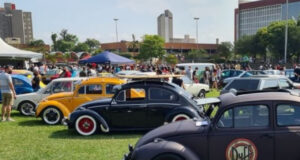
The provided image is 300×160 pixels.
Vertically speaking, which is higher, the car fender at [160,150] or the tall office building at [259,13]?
the tall office building at [259,13]

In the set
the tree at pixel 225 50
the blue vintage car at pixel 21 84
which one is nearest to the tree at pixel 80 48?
the tree at pixel 225 50

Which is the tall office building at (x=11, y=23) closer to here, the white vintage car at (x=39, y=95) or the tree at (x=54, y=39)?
the tree at (x=54, y=39)

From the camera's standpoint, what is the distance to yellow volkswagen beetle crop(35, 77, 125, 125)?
995cm

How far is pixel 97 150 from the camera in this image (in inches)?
280

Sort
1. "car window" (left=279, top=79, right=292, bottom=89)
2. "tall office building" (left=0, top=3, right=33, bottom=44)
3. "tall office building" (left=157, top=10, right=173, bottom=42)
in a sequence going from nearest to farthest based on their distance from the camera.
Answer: "car window" (left=279, top=79, right=292, bottom=89) → "tall office building" (left=0, top=3, right=33, bottom=44) → "tall office building" (left=157, top=10, right=173, bottom=42)

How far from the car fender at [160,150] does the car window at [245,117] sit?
63 centimetres

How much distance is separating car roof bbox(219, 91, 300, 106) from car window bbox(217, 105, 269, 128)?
0.11 meters

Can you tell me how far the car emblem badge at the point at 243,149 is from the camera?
4.43 m

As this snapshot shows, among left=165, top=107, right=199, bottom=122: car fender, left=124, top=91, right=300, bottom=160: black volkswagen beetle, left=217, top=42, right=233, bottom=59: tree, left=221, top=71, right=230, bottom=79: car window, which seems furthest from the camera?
left=217, top=42, right=233, bottom=59: tree

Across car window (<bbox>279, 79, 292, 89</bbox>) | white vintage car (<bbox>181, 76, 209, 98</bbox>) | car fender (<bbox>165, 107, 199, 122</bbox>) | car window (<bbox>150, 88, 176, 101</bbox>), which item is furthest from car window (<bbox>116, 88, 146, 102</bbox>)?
white vintage car (<bbox>181, 76, 209, 98</bbox>)

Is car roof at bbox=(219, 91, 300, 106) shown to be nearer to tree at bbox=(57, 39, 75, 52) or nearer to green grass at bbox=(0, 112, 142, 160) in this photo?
green grass at bbox=(0, 112, 142, 160)

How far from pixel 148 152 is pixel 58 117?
20.5 ft

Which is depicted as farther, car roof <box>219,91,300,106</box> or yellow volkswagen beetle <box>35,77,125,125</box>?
yellow volkswagen beetle <box>35,77,125,125</box>

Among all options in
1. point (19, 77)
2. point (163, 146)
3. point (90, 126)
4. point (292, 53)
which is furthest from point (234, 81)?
point (292, 53)
